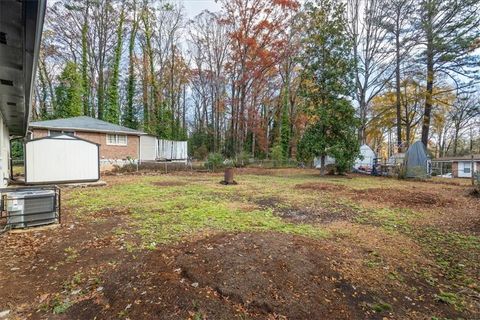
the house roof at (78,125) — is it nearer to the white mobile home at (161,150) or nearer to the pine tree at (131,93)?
the white mobile home at (161,150)

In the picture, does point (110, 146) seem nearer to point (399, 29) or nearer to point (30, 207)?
point (30, 207)

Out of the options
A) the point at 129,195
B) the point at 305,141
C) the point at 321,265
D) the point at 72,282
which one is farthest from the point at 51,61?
the point at 321,265

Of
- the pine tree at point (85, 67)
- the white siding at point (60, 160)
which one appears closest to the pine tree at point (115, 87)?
the pine tree at point (85, 67)

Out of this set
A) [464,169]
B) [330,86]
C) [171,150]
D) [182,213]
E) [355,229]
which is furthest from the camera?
[171,150]

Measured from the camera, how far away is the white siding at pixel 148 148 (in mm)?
22125

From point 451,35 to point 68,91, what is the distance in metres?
30.1

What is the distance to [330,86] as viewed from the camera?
16.0 metres

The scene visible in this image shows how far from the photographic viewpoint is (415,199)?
27.9ft

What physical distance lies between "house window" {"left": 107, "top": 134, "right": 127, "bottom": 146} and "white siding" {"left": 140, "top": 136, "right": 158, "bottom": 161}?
2.95m

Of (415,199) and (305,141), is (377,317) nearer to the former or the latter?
(415,199)

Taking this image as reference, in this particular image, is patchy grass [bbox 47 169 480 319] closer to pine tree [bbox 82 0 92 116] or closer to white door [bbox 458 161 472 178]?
pine tree [bbox 82 0 92 116]

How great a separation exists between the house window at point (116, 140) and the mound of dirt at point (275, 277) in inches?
672

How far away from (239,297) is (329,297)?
995 mm

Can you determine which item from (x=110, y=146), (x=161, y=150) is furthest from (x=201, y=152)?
(x=110, y=146)
